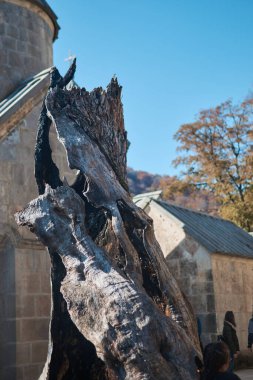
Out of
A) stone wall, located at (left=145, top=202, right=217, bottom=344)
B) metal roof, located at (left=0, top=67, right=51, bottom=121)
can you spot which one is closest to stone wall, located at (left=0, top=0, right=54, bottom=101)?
metal roof, located at (left=0, top=67, right=51, bottom=121)

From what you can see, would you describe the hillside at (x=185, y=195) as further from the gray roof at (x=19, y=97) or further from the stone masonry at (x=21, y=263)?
the gray roof at (x=19, y=97)

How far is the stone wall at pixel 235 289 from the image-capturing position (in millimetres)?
13375

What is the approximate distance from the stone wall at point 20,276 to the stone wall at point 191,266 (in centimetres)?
340

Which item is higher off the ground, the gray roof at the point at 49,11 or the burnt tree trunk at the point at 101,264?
the gray roof at the point at 49,11

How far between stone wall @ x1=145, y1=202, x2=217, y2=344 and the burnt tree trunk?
7.76m

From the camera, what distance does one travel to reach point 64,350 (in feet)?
16.5

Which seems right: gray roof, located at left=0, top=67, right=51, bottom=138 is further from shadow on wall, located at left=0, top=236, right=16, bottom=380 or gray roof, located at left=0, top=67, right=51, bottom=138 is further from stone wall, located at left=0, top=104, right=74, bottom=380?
shadow on wall, located at left=0, top=236, right=16, bottom=380

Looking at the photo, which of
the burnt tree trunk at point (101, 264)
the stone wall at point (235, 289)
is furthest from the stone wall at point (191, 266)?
the burnt tree trunk at point (101, 264)

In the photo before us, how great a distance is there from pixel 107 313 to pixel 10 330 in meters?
7.00

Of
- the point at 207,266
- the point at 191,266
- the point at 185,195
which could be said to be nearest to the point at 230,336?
the point at 207,266

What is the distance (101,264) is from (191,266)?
9433 millimetres

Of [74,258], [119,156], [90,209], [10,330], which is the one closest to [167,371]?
[74,258]

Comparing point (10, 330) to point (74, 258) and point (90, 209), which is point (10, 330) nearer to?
point (90, 209)

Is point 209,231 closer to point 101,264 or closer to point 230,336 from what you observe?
point 230,336
